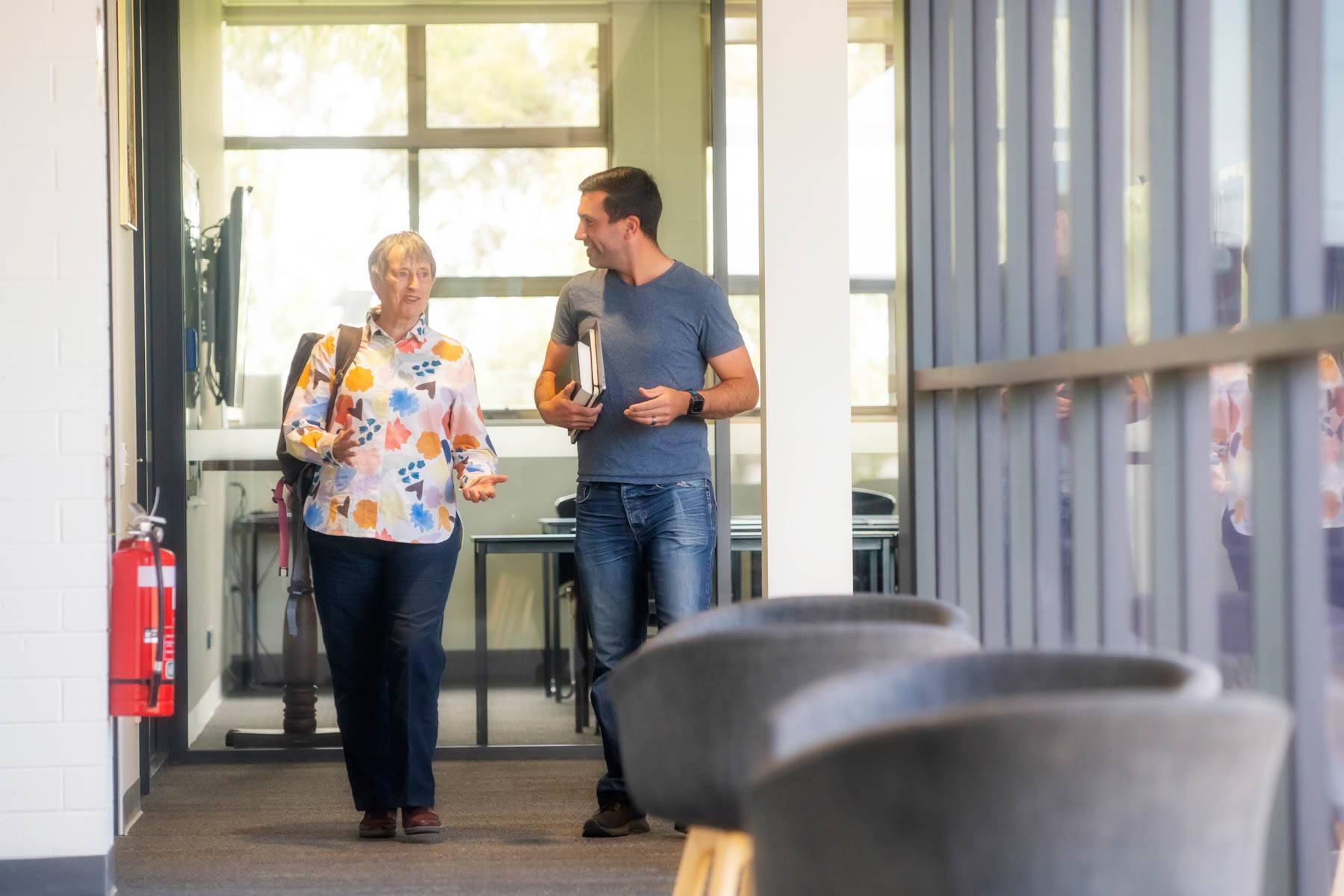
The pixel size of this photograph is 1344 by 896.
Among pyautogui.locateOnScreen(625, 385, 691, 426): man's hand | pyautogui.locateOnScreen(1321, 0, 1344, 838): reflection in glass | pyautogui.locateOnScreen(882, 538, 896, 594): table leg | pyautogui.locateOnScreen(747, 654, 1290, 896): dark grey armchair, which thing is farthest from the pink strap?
pyautogui.locateOnScreen(747, 654, 1290, 896): dark grey armchair

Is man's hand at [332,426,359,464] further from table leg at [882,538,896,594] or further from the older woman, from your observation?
table leg at [882,538,896,594]

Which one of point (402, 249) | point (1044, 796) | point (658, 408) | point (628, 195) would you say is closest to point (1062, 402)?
point (658, 408)

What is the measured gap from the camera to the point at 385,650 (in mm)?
3506

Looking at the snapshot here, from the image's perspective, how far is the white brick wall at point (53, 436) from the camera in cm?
301

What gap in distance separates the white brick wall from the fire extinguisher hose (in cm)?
11

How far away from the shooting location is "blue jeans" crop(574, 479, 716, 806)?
340cm

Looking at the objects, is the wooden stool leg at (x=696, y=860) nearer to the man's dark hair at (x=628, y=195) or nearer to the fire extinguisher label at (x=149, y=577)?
the fire extinguisher label at (x=149, y=577)

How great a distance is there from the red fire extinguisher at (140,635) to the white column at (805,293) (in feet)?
4.41

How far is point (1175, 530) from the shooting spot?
2008 millimetres

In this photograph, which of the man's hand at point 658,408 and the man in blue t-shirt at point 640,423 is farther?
the man in blue t-shirt at point 640,423

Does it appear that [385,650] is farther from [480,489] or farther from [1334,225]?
[1334,225]

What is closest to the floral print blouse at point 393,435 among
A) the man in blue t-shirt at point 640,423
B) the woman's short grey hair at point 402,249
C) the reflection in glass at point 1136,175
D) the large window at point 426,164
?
the woman's short grey hair at point 402,249

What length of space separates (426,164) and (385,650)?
1.73 meters

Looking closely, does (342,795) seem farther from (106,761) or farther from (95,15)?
(95,15)
